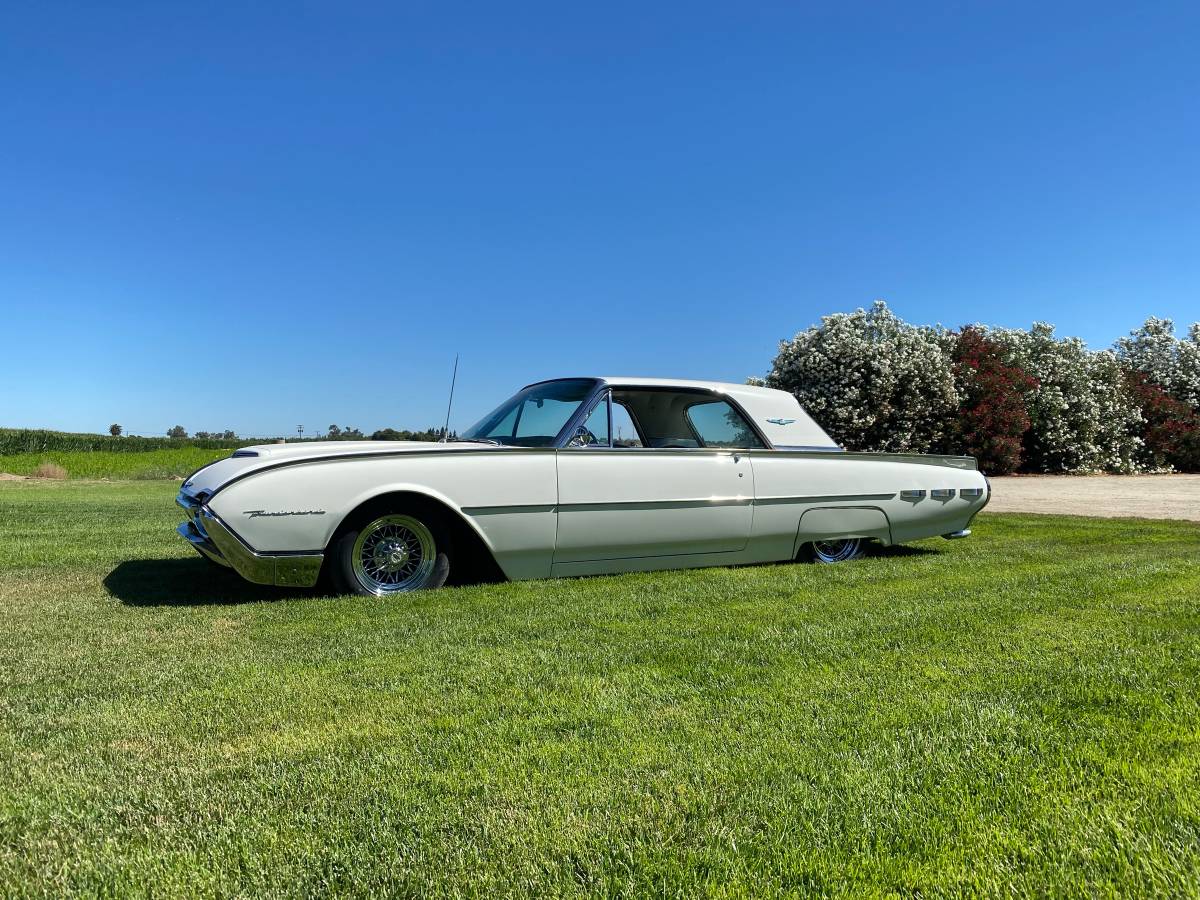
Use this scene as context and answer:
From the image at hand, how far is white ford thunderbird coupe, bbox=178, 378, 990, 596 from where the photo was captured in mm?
4605

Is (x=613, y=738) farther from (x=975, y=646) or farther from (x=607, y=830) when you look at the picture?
(x=975, y=646)

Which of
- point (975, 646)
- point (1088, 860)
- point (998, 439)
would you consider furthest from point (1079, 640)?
point (998, 439)

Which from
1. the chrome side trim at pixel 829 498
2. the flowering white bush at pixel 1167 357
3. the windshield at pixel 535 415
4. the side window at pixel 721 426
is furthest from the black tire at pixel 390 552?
the flowering white bush at pixel 1167 357

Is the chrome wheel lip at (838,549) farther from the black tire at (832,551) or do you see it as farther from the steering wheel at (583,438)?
the steering wheel at (583,438)

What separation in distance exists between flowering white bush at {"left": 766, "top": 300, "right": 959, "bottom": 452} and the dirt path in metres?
2.75

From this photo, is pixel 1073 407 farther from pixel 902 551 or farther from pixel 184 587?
pixel 184 587

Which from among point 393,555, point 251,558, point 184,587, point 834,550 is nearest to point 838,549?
point 834,550

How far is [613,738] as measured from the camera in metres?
2.43

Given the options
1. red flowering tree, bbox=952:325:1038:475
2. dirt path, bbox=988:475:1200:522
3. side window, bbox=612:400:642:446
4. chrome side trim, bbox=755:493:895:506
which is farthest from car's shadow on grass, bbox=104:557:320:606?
red flowering tree, bbox=952:325:1038:475

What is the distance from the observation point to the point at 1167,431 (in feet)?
84.7

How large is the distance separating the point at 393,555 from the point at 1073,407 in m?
24.5

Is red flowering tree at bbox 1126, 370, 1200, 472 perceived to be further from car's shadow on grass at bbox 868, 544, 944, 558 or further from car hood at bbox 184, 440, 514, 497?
car hood at bbox 184, 440, 514, 497

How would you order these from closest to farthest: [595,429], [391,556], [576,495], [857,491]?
[391,556] < [576,495] < [595,429] < [857,491]

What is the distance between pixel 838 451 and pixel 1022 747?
166 inches
